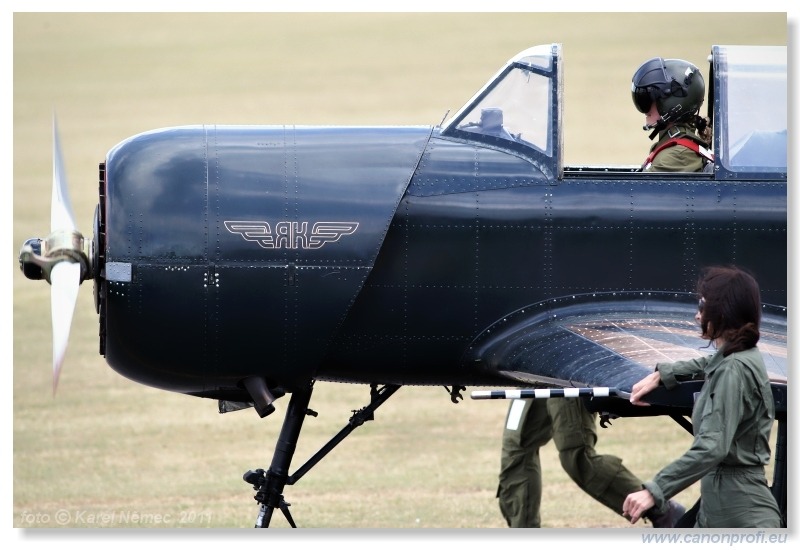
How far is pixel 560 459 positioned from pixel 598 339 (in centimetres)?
206

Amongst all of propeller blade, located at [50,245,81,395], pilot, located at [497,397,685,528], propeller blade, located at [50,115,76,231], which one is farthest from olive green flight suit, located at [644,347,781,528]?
propeller blade, located at [50,115,76,231]

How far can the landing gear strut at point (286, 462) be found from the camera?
801 centimetres

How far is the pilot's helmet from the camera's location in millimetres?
8195

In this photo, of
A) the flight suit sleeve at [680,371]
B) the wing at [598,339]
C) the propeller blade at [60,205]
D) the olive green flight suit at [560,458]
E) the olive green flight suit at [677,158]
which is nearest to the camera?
the flight suit sleeve at [680,371]

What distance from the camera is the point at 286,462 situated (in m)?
8.07

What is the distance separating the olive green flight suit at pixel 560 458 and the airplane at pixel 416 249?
133 cm

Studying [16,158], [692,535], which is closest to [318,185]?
[692,535]

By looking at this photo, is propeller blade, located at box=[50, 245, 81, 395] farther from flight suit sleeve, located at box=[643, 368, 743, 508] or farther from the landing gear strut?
flight suit sleeve, located at box=[643, 368, 743, 508]

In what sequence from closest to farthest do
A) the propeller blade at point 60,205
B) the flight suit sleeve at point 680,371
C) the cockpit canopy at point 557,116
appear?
the flight suit sleeve at point 680,371, the cockpit canopy at point 557,116, the propeller blade at point 60,205

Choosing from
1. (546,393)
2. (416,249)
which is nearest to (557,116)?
(416,249)

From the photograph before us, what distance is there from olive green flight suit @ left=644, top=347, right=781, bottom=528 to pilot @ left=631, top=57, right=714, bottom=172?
110 inches

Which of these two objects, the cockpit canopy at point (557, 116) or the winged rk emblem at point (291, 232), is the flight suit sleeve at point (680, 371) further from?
the winged rk emblem at point (291, 232)

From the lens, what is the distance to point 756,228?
775 cm

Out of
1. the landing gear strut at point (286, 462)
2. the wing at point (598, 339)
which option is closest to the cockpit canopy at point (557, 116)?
the wing at point (598, 339)
